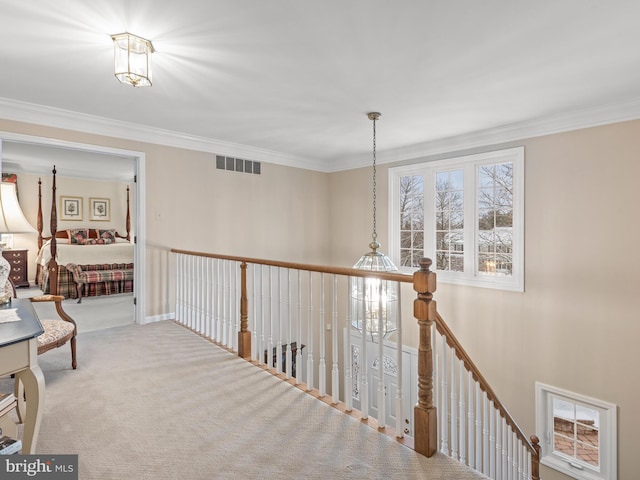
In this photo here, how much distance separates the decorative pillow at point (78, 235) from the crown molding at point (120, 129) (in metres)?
4.85

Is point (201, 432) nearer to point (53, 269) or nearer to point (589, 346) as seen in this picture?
point (589, 346)

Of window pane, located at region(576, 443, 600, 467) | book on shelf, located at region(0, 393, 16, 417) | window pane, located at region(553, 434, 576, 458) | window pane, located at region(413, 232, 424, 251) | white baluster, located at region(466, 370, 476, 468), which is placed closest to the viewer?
book on shelf, located at region(0, 393, 16, 417)

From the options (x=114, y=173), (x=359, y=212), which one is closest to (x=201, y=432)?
(x=359, y=212)

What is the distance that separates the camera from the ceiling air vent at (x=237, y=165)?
15.5ft

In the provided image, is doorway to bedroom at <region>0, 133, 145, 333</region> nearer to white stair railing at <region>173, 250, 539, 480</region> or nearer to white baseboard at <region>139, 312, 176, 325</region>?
white baseboard at <region>139, 312, 176, 325</region>

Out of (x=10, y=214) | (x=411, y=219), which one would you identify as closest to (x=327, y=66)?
(x=10, y=214)

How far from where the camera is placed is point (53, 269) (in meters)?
5.80

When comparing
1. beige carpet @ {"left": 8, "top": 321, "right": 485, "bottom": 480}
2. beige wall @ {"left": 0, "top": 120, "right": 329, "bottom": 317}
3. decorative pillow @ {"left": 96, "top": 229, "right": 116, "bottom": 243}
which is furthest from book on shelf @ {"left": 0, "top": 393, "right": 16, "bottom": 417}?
decorative pillow @ {"left": 96, "top": 229, "right": 116, "bottom": 243}

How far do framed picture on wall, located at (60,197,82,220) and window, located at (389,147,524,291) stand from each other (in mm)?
7056

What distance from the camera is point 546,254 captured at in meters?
3.66

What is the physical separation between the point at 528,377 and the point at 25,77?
17.8 feet

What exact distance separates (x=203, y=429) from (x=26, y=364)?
0.96 m

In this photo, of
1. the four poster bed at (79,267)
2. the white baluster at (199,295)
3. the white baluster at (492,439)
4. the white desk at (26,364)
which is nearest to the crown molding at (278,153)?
the white baluster at (199,295)

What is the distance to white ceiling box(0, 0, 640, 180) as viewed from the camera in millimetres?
1899
